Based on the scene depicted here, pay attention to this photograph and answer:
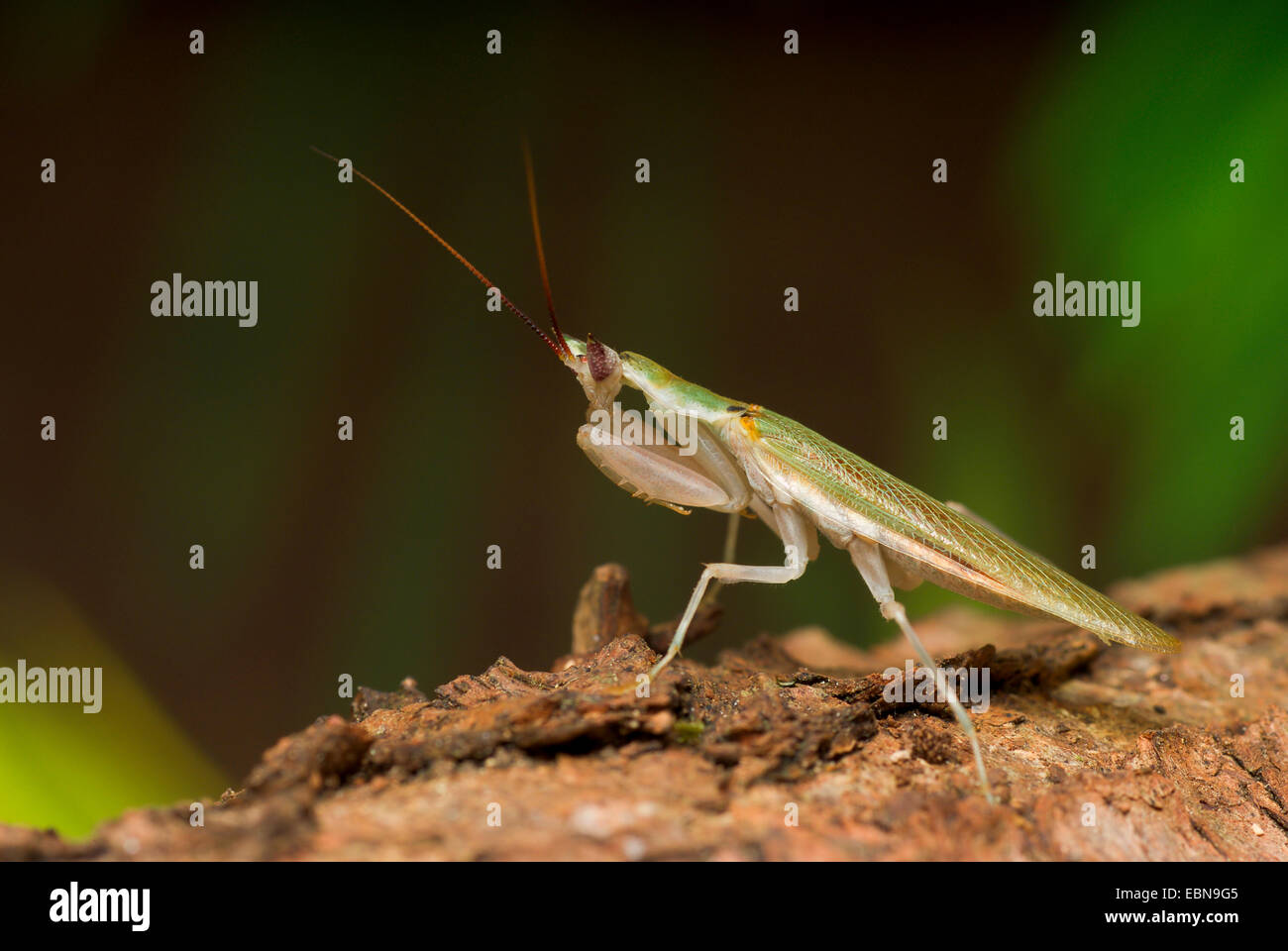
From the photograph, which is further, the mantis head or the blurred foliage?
the mantis head

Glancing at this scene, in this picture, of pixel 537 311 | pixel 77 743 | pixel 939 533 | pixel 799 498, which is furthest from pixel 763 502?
pixel 77 743

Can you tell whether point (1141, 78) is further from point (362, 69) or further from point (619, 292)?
point (362, 69)

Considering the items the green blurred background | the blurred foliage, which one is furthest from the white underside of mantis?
the blurred foliage

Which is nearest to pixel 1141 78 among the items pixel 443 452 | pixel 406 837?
pixel 443 452

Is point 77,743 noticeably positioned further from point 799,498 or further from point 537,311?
point 799,498

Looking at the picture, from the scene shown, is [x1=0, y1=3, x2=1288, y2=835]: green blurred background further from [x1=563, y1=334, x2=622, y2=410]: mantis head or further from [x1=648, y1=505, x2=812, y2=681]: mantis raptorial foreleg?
[x1=563, y1=334, x2=622, y2=410]: mantis head

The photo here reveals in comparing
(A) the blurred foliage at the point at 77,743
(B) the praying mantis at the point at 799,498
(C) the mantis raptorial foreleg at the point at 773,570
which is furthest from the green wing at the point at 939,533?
(A) the blurred foliage at the point at 77,743
